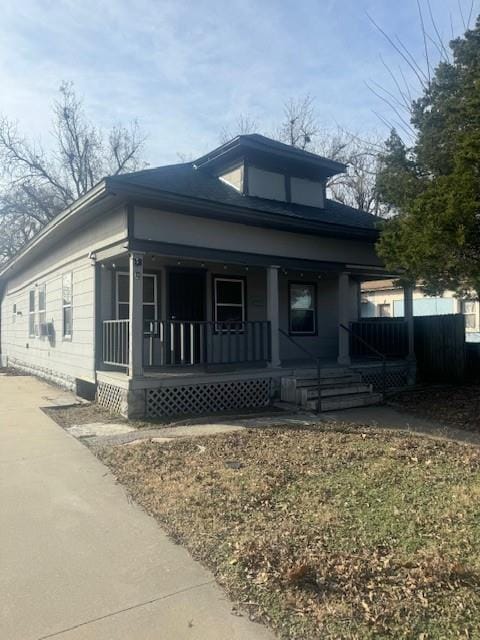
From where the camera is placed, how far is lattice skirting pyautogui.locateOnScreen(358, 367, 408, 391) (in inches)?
446

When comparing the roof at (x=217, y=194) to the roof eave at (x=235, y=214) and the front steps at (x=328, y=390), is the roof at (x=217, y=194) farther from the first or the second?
the front steps at (x=328, y=390)

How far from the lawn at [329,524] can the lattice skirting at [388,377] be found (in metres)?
4.81

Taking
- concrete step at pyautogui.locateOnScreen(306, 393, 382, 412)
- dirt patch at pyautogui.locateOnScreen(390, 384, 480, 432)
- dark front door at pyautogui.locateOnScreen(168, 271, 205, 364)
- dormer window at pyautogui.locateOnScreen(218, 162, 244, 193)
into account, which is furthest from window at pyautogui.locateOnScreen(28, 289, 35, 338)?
dirt patch at pyautogui.locateOnScreen(390, 384, 480, 432)

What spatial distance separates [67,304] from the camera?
12.0 m

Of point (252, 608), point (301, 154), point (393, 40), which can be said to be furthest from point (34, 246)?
point (252, 608)

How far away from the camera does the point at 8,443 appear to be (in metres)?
6.69

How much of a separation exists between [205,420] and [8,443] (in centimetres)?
291

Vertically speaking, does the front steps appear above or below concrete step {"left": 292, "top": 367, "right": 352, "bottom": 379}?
below

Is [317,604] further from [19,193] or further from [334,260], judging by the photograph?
[19,193]

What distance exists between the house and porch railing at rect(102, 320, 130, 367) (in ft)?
0.12

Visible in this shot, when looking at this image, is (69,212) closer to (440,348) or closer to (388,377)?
(388,377)

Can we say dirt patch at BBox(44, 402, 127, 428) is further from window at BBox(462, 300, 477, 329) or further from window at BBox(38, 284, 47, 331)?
window at BBox(462, 300, 477, 329)

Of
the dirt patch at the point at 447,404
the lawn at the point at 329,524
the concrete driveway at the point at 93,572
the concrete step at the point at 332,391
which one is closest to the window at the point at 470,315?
the dirt patch at the point at 447,404

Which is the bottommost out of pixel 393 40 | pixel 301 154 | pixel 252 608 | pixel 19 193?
pixel 252 608
